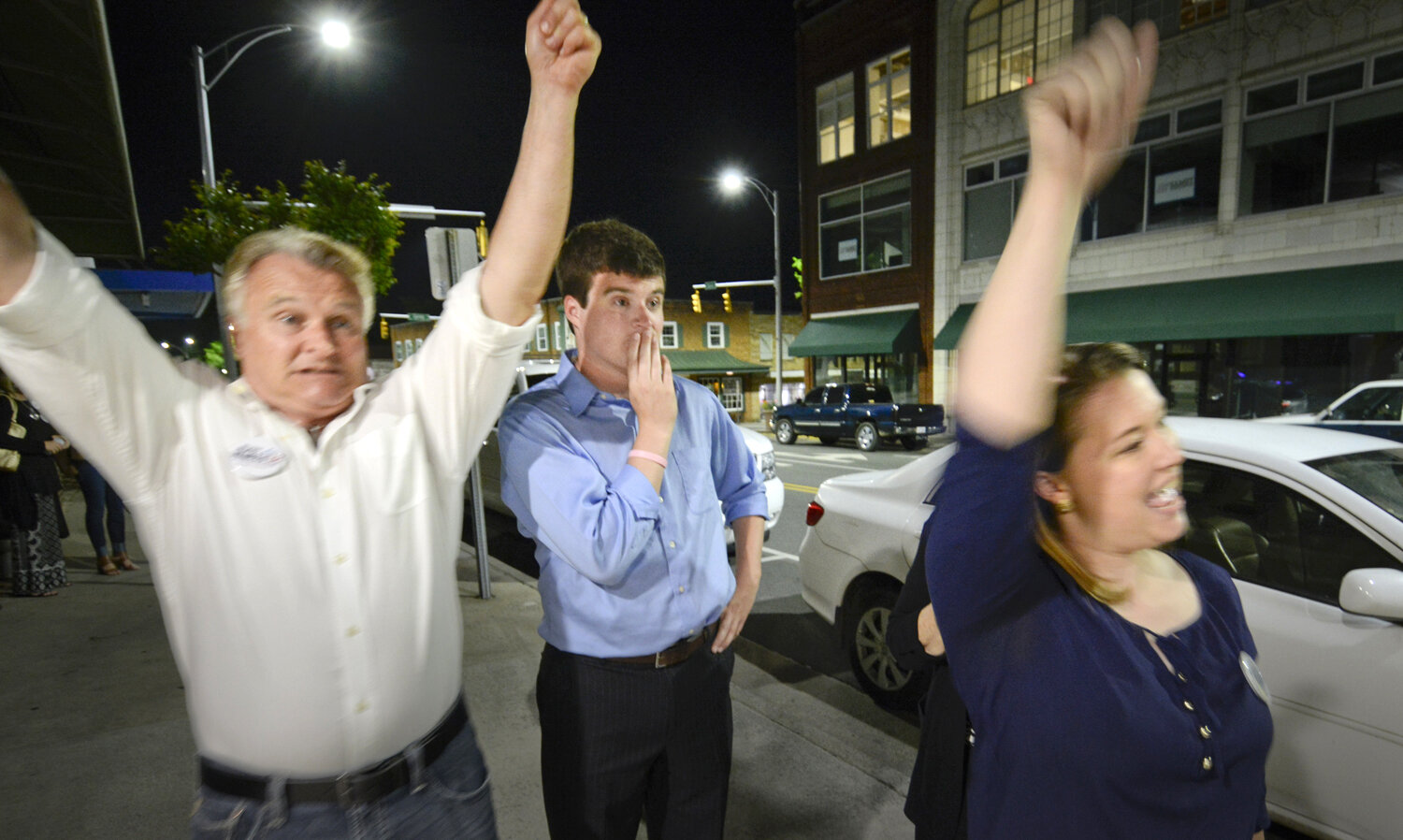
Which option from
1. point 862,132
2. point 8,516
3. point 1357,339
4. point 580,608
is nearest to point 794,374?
point 862,132

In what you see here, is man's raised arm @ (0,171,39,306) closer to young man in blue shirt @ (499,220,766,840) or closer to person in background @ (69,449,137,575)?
young man in blue shirt @ (499,220,766,840)

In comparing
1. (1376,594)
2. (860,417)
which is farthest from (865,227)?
(1376,594)

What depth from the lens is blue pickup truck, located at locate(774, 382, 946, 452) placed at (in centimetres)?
1722

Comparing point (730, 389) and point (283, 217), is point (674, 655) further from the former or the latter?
point (730, 389)

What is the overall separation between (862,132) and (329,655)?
2426cm

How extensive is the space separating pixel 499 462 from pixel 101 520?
361cm

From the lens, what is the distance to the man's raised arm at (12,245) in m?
0.95

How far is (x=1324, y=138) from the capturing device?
13820 millimetres

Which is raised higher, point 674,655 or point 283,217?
point 283,217

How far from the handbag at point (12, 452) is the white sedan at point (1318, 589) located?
7.01 meters

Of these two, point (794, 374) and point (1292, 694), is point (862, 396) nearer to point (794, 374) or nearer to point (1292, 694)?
point (1292, 694)

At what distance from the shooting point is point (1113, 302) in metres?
16.8

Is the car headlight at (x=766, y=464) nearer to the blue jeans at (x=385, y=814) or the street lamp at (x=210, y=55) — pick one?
the blue jeans at (x=385, y=814)

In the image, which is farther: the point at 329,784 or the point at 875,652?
the point at 875,652
